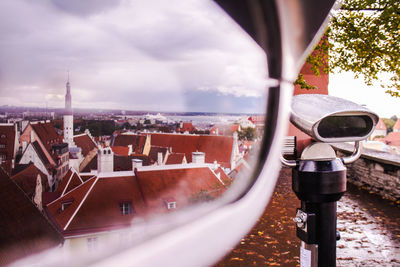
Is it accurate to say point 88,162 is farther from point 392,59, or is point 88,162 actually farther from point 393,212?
point 392,59

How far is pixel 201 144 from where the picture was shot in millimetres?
633

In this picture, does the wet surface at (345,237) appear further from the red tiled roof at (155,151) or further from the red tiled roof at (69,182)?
the red tiled roof at (69,182)

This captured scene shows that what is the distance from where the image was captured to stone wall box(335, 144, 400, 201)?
5.86 metres

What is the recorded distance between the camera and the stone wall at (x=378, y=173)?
586 cm

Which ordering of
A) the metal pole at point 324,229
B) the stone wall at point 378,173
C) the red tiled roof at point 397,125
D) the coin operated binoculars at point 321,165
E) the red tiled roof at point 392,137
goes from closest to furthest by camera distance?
the coin operated binoculars at point 321,165, the metal pole at point 324,229, the stone wall at point 378,173, the red tiled roof at point 392,137, the red tiled roof at point 397,125

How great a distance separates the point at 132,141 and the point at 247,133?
0.32 metres

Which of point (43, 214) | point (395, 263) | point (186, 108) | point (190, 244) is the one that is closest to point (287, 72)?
point (186, 108)

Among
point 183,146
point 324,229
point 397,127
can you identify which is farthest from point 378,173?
point 397,127

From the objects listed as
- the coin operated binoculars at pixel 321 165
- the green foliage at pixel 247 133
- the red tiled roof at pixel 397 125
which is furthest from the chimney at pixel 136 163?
the red tiled roof at pixel 397 125

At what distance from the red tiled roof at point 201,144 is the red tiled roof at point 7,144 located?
0.22 metres

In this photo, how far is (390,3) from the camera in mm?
6625

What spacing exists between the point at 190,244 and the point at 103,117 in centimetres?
26

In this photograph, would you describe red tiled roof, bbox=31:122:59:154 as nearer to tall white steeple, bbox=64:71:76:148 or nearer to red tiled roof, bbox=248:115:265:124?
tall white steeple, bbox=64:71:76:148

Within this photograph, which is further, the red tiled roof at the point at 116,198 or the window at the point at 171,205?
the window at the point at 171,205
